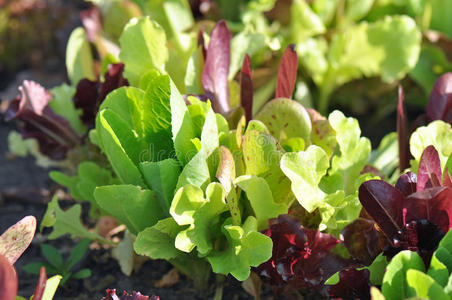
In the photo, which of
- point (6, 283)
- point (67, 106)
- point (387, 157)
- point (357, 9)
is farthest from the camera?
point (357, 9)

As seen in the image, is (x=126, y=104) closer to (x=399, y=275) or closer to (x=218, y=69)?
(x=218, y=69)

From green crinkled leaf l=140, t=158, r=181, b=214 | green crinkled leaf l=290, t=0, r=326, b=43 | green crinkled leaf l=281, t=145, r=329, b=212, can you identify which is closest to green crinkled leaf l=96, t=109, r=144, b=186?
green crinkled leaf l=140, t=158, r=181, b=214

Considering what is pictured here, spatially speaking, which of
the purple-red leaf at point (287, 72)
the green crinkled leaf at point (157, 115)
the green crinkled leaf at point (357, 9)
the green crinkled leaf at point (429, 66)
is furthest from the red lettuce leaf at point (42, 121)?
the green crinkled leaf at point (429, 66)

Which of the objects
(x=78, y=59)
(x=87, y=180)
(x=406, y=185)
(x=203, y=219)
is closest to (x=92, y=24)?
(x=78, y=59)

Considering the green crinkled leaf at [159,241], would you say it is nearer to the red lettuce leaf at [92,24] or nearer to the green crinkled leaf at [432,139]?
the green crinkled leaf at [432,139]

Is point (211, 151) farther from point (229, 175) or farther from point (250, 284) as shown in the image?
point (250, 284)

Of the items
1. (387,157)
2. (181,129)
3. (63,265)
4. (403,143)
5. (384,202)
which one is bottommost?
(63,265)

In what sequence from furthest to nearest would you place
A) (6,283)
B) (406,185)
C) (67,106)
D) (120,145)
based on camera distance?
(67,106)
(120,145)
(406,185)
(6,283)

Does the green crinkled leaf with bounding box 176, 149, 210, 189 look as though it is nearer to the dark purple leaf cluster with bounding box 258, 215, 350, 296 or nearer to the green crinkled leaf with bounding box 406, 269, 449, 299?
the dark purple leaf cluster with bounding box 258, 215, 350, 296

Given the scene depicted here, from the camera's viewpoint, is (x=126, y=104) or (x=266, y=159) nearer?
(x=266, y=159)
